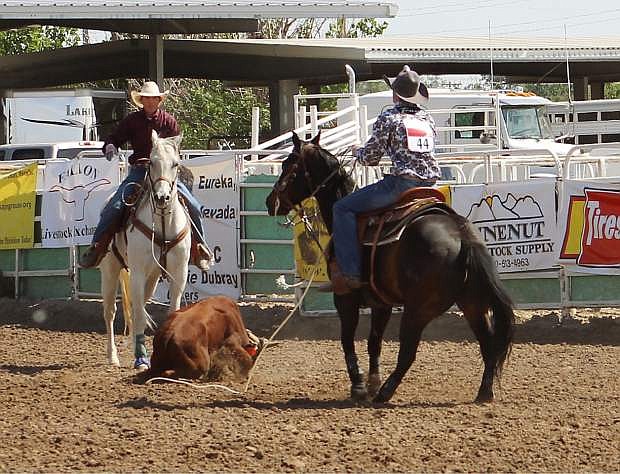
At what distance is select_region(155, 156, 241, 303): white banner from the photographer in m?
12.8

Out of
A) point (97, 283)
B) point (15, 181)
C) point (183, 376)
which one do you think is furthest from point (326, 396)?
point (15, 181)

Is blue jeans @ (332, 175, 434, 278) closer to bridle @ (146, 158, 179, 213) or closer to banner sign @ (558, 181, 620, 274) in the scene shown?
bridle @ (146, 158, 179, 213)

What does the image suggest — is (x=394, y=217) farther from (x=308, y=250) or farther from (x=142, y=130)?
(x=308, y=250)

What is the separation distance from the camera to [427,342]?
11039 mm

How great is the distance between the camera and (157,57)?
26.0m

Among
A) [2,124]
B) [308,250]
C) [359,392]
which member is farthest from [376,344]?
[2,124]

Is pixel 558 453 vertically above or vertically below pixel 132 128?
below

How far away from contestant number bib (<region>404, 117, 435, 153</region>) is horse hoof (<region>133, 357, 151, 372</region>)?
9.45 feet

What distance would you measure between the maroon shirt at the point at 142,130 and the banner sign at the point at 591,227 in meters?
3.88

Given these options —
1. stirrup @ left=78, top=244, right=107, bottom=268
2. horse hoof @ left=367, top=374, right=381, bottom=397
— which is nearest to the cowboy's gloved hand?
stirrup @ left=78, top=244, right=107, bottom=268

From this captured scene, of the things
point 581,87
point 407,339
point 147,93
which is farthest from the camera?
point 581,87

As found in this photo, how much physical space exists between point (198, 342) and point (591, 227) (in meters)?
4.46

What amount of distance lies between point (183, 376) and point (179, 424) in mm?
1637

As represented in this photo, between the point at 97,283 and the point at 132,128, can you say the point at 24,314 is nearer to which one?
the point at 97,283
